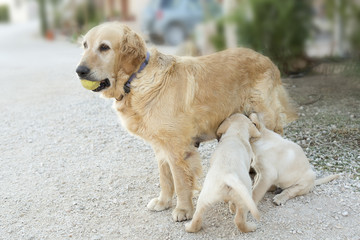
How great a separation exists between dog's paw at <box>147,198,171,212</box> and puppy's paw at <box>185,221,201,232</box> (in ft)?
1.70

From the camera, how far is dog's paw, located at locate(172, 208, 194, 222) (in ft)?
12.0

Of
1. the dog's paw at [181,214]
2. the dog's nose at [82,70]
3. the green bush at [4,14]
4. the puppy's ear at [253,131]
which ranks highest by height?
the dog's nose at [82,70]

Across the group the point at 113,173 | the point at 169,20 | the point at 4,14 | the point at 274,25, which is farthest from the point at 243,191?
the point at 4,14

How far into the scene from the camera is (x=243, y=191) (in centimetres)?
300

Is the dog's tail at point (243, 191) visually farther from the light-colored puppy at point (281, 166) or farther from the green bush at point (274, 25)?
the green bush at point (274, 25)

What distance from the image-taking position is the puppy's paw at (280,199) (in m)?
3.83

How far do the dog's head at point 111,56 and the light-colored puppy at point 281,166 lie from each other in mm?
1337

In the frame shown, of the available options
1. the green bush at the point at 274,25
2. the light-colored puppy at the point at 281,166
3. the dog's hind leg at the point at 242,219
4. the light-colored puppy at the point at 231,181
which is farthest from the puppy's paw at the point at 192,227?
the green bush at the point at 274,25

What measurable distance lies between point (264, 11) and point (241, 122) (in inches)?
181

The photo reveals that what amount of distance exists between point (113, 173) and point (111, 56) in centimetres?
179

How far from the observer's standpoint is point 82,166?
4.96 metres

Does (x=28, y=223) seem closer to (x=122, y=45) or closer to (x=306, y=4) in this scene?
(x=122, y=45)

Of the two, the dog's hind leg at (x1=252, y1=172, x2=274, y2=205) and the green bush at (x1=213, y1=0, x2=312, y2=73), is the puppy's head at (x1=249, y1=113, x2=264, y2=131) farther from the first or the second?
the green bush at (x1=213, y1=0, x2=312, y2=73)

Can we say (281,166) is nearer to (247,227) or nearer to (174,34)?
(247,227)
